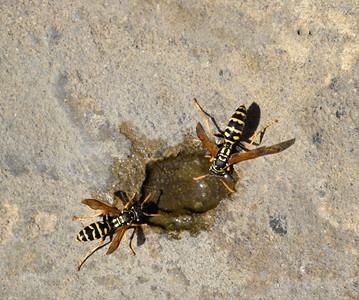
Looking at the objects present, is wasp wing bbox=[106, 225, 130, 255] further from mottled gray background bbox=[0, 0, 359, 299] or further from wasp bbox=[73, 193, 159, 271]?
mottled gray background bbox=[0, 0, 359, 299]

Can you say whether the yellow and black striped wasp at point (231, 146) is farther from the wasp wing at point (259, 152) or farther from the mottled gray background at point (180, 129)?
the mottled gray background at point (180, 129)

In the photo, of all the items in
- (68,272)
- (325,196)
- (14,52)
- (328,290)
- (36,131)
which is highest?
(325,196)

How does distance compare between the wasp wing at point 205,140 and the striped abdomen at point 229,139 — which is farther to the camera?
the wasp wing at point 205,140

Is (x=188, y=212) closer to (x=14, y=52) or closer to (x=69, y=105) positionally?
(x=69, y=105)

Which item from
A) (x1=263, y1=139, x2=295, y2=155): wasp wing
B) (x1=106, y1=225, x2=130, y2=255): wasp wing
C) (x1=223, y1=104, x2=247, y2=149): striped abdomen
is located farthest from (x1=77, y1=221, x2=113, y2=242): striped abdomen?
(x1=263, y1=139, x2=295, y2=155): wasp wing

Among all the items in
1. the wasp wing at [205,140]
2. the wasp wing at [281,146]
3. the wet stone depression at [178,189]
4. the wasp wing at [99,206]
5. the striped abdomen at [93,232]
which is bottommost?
the striped abdomen at [93,232]

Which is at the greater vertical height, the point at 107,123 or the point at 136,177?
the point at 107,123

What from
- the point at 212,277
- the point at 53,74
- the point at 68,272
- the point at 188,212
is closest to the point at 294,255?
the point at 212,277

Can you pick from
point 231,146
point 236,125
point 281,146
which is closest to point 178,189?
point 231,146

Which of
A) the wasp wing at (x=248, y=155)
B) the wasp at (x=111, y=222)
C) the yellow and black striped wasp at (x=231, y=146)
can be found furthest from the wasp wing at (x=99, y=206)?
the wasp wing at (x=248, y=155)
